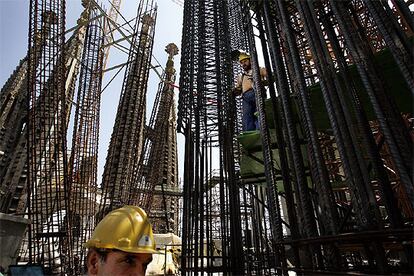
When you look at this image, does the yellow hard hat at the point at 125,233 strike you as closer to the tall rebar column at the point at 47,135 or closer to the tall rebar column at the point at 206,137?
the tall rebar column at the point at 206,137

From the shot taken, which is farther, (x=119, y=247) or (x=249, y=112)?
(x=249, y=112)

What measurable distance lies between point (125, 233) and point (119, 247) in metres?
0.10

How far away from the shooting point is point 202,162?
5.99 meters

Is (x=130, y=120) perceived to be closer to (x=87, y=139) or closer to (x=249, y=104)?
(x=87, y=139)

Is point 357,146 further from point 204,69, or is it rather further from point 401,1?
point 204,69

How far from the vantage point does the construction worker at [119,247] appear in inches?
64.4

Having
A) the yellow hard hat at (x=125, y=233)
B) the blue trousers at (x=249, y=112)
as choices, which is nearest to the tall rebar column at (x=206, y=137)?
the blue trousers at (x=249, y=112)

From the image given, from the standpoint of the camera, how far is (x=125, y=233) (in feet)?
5.77

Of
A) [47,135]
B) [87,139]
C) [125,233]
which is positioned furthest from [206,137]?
[87,139]

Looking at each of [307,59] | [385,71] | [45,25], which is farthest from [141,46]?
[385,71]

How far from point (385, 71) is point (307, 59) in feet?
21.3

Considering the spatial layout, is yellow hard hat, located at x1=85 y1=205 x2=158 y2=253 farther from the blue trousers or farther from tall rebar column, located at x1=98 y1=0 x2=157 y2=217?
tall rebar column, located at x1=98 y1=0 x2=157 y2=217

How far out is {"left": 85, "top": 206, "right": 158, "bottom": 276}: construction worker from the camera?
164 centimetres

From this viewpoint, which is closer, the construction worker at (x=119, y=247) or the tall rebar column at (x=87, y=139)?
the construction worker at (x=119, y=247)
